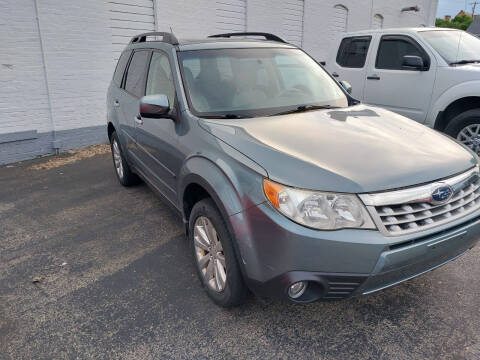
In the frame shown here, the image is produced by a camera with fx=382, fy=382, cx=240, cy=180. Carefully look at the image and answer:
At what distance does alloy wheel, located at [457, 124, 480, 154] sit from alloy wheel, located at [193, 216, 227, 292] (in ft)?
14.1

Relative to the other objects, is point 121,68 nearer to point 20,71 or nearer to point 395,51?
point 20,71

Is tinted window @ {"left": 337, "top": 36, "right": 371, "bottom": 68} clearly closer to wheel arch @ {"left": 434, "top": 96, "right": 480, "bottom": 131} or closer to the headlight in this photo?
wheel arch @ {"left": 434, "top": 96, "right": 480, "bottom": 131}

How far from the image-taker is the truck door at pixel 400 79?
5605 millimetres

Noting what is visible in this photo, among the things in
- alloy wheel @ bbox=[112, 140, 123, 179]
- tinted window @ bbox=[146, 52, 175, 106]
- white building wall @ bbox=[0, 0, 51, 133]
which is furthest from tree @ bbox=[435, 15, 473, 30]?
tinted window @ bbox=[146, 52, 175, 106]

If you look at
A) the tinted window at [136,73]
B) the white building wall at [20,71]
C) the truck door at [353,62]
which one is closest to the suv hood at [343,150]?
the tinted window at [136,73]

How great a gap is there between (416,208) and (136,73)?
3218 mm

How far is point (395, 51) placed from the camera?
6023 millimetres

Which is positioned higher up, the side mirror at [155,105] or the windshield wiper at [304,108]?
the side mirror at [155,105]

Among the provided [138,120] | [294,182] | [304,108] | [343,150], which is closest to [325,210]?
[294,182]

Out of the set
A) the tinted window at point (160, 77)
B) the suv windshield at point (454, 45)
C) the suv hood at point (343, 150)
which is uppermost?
the suv windshield at point (454, 45)

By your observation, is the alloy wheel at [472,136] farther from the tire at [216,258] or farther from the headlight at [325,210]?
the tire at [216,258]

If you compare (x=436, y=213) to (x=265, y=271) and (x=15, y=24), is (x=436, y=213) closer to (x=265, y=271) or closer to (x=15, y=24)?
(x=265, y=271)

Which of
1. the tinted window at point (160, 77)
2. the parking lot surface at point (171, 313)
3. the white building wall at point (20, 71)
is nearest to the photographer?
the parking lot surface at point (171, 313)

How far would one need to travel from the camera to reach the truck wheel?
203 inches
